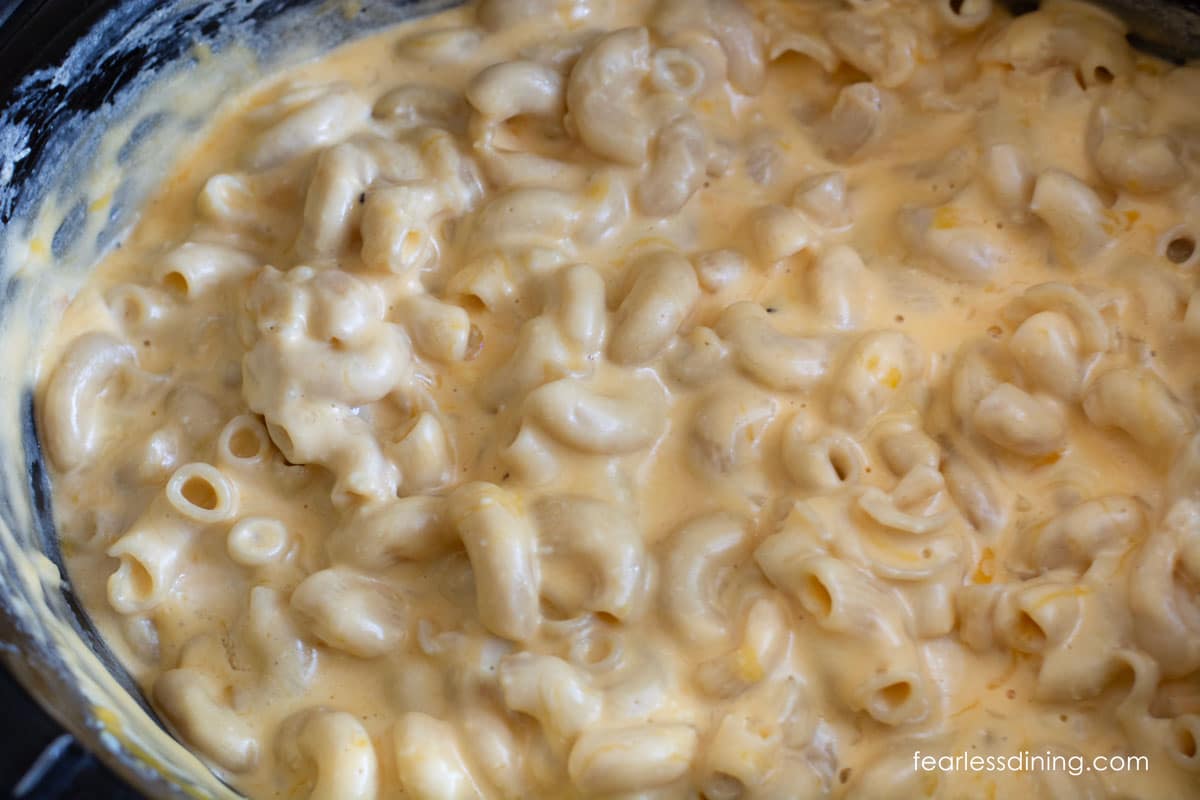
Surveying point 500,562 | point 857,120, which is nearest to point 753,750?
point 500,562

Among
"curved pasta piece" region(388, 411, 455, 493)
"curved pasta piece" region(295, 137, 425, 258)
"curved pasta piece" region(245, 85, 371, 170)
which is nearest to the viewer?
"curved pasta piece" region(388, 411, 455, 493)

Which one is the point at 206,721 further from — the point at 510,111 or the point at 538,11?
the point at 538,11

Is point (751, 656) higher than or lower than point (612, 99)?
lower

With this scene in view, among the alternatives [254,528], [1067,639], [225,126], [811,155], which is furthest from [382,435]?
[1067,639]

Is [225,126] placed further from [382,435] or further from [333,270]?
[382,435]

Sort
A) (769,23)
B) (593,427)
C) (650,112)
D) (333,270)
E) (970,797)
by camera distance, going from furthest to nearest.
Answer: (769,23) → (650,112) → (333,270) → (593,427) → (970,797)

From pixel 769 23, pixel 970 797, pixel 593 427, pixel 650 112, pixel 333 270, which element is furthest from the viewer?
pixel 769 23

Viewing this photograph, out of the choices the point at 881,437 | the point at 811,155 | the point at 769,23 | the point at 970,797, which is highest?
the point at 769,23

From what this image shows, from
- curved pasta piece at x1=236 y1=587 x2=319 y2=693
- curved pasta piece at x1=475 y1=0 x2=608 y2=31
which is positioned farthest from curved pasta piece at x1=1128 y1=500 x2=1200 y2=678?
curved pasta piece at x1=475 y1=0 x2=608 y2=31

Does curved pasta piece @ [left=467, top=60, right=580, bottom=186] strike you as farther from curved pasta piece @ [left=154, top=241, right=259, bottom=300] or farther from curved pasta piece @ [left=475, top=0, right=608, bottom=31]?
curved pasta piece @ [left=154, top=241, right=259, bottom=300]
